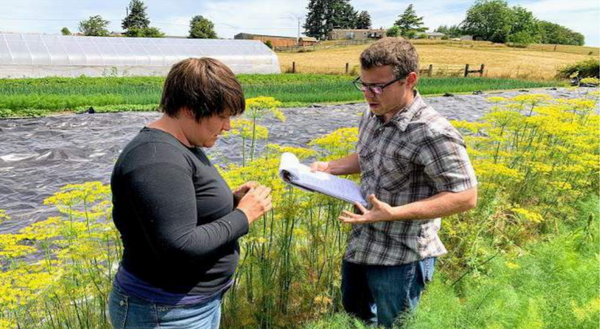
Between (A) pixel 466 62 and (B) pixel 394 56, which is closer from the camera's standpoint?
(B) pixel 394 56

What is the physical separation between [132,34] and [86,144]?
34319mm

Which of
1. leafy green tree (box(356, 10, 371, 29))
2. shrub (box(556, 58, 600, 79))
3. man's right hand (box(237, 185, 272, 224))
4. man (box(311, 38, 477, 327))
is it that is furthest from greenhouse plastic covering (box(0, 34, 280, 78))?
leafy green tree (box(356, 10, 371, 29))

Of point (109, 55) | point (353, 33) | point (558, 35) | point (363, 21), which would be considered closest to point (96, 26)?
point (109, 55)

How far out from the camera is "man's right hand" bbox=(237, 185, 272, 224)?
4.80 ft

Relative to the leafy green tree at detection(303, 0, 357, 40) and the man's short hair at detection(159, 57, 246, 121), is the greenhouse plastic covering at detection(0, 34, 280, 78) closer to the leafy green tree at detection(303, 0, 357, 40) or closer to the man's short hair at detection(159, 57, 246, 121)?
the man's short hair at detection(159, 57, 246, 121)

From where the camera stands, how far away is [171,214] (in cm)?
119

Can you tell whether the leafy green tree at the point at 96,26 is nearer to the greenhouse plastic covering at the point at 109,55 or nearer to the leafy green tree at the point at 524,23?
the greenhouse plastic covering at the point at 109,55

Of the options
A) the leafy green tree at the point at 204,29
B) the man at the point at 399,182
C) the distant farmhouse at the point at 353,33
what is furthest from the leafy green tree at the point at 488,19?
the man at the point at 399,182

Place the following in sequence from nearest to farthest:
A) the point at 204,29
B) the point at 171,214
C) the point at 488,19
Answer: the point at 171,214
the point at 204,29
the point at 488,19

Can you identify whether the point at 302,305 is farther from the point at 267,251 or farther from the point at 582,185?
the point at 582,185

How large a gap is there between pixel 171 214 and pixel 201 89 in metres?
0.38

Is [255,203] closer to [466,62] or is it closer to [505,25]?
[466,62]

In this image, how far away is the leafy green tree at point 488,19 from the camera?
7056 cm

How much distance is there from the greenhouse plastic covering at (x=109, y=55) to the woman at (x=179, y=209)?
1900cm
